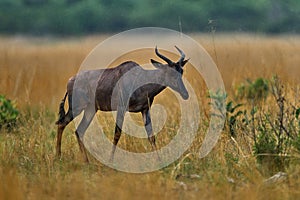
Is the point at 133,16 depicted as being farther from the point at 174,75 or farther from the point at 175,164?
the point at 175,164

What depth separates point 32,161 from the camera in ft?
25.2

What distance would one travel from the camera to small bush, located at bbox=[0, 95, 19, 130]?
9586 millimetres

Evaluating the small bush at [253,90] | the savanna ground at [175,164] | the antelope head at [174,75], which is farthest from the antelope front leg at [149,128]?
the small bush at [253,90]

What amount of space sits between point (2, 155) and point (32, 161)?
1.02 feet

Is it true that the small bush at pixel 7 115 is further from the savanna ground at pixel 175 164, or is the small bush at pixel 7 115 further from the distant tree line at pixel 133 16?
the distant tree line at pixel 133 16

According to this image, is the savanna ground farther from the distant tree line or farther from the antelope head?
the distant tree line

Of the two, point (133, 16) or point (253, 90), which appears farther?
point (133, 16)

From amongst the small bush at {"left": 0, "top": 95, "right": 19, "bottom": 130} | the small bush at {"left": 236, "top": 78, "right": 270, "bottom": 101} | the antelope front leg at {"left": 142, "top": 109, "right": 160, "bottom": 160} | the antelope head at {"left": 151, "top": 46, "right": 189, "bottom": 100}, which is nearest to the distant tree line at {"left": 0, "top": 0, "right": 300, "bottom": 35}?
the small bush at {"left": 236, "top": 78, "right": 270, "bottom": 101}

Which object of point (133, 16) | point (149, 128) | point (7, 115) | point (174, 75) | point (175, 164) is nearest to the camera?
point (175, 164)

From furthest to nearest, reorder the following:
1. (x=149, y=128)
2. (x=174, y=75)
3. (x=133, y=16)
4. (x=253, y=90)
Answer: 1. (x=133, y=16)
2. (x=253, y=90)
3. (x=149, y=128)
4. (x=174, y=75)

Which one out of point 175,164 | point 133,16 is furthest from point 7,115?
point 133,16

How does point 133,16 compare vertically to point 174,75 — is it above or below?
above

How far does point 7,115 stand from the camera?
9.62 metres

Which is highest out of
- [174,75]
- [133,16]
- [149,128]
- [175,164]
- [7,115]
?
[133,16]
